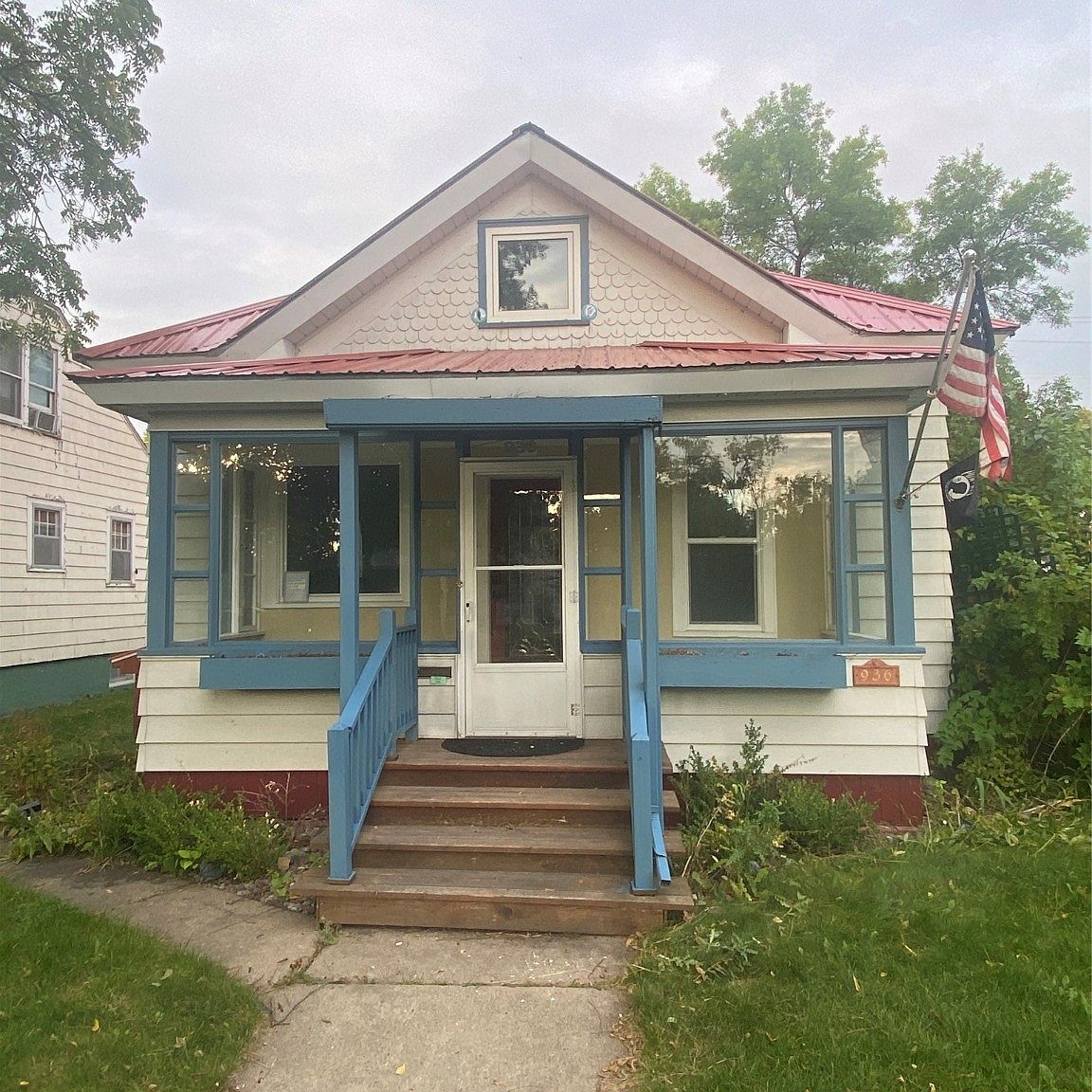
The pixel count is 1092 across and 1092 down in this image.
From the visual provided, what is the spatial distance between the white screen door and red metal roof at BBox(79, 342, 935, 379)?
33.1 inches

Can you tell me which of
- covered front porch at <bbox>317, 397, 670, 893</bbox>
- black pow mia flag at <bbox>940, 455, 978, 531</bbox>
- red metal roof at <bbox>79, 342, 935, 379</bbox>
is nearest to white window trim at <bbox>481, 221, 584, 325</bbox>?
red metal roof at <bbox>79, 342, 935, 379</bbox>

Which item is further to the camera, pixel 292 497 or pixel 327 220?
pixel 327 220

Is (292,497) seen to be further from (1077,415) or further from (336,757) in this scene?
(1077,415)

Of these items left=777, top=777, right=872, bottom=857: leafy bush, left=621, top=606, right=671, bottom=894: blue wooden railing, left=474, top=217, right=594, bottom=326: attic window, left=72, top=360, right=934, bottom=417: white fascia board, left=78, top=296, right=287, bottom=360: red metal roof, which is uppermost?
left=474, top=217, right=594, bottom=326: attic window

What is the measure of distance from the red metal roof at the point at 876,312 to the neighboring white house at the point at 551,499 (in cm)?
6

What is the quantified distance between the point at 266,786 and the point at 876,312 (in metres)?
6.55

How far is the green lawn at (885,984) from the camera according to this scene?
257 centimetres

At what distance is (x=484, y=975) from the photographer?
3373 mm

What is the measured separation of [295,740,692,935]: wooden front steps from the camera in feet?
12.2

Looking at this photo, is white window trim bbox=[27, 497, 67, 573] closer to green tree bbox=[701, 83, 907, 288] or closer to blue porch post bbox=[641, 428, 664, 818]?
blue porch post bbox=[641, 428, 664, 818]

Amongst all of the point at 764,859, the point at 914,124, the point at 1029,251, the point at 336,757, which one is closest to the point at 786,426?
the point at 764,859

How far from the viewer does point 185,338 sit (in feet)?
21.5

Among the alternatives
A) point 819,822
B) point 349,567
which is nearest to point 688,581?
point 819,822

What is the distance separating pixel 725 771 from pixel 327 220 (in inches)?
743
